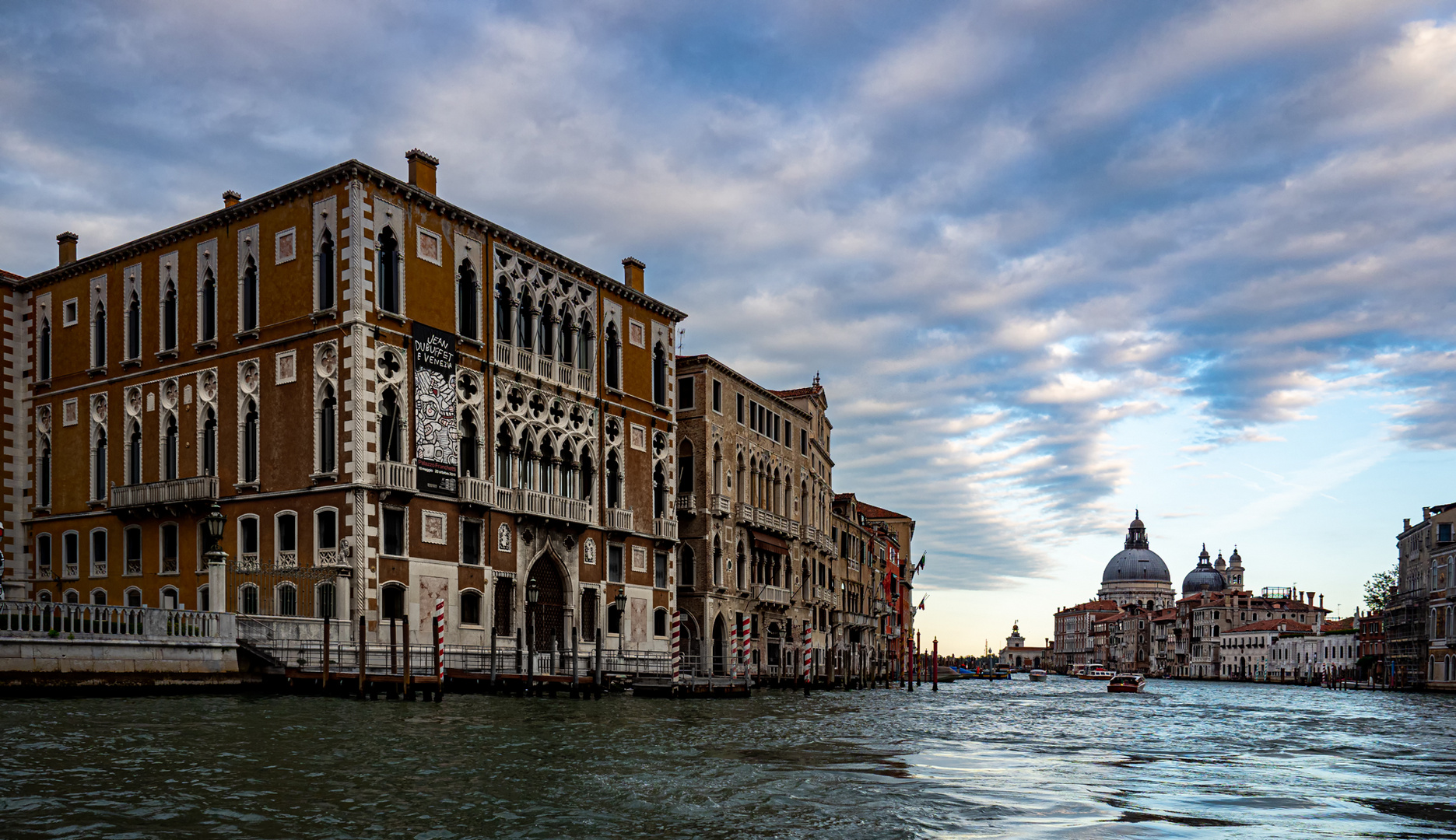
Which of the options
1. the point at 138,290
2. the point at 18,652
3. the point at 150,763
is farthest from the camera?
the point at 138,290

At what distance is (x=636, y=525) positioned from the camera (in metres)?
42.8

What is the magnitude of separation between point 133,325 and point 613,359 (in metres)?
14.2

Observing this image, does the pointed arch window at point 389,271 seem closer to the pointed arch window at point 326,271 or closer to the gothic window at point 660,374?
the pointed arch window at point 326,271

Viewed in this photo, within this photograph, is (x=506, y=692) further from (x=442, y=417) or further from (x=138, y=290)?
(x=138, y=290)

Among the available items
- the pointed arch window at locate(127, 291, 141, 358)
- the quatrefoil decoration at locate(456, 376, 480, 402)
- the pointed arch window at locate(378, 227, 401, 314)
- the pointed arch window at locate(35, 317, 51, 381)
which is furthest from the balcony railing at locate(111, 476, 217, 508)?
the quatrefoil decoration at locate(456, 376, 480, 402)

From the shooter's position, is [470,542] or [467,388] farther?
[467,388]

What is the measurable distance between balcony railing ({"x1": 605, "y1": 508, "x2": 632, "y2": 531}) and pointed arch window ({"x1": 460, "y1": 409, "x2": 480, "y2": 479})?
6496 mm

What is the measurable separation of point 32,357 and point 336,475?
15.3 metres

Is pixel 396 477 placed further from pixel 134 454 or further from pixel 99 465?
pixel 99 465

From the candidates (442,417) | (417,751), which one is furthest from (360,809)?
(442,417)

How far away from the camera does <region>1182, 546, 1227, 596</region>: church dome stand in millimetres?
190250

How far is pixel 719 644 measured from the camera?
162 ft

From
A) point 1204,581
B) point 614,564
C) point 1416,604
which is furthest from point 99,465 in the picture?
point 1204,581

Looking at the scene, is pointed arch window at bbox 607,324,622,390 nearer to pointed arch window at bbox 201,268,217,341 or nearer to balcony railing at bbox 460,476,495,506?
balcony railing at bbox 460,476,495,506
